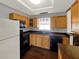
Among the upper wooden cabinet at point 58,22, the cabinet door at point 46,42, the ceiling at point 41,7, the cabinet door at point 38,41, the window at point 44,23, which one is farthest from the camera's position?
the window at point 44,23

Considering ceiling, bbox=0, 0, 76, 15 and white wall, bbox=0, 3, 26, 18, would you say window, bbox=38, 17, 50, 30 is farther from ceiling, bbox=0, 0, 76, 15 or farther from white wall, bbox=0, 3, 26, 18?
white wall, bbox=0, 3, 26, 18

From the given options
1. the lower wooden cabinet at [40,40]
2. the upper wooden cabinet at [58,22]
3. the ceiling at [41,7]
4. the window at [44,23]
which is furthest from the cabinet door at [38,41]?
the ceiling at [41,7]

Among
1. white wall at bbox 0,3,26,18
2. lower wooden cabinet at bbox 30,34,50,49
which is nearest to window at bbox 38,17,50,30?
lower wooden cabinet at bbox 30,34,50,49

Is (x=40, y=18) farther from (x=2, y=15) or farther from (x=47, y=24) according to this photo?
(x=2, y=15)

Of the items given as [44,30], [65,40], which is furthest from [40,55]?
[44,30]

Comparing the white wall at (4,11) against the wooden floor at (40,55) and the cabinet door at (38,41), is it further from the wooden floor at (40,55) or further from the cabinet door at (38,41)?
the cabinet door at (38,41)

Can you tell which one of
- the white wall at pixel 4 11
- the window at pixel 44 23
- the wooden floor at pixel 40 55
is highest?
the white wall at pixel 4 11

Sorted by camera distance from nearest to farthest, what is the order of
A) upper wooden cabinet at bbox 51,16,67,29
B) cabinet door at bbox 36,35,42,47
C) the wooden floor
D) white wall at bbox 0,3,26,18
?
white wall at bbox 0,3,26,18 < the wooden floor < upper wooden cabinet at bbox 51,16,67,29 < cabinet door at bbox 36,35,42,47

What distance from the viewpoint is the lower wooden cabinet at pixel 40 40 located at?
4.15 metres

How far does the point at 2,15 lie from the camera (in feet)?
8.34

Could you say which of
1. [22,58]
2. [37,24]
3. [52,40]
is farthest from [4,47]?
[37,24]

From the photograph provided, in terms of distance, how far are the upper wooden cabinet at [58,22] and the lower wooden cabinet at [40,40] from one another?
Result: 0.78 metres

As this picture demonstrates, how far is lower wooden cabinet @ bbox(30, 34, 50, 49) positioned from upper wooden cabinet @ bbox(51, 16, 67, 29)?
78cm

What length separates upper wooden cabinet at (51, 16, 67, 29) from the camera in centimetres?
397
